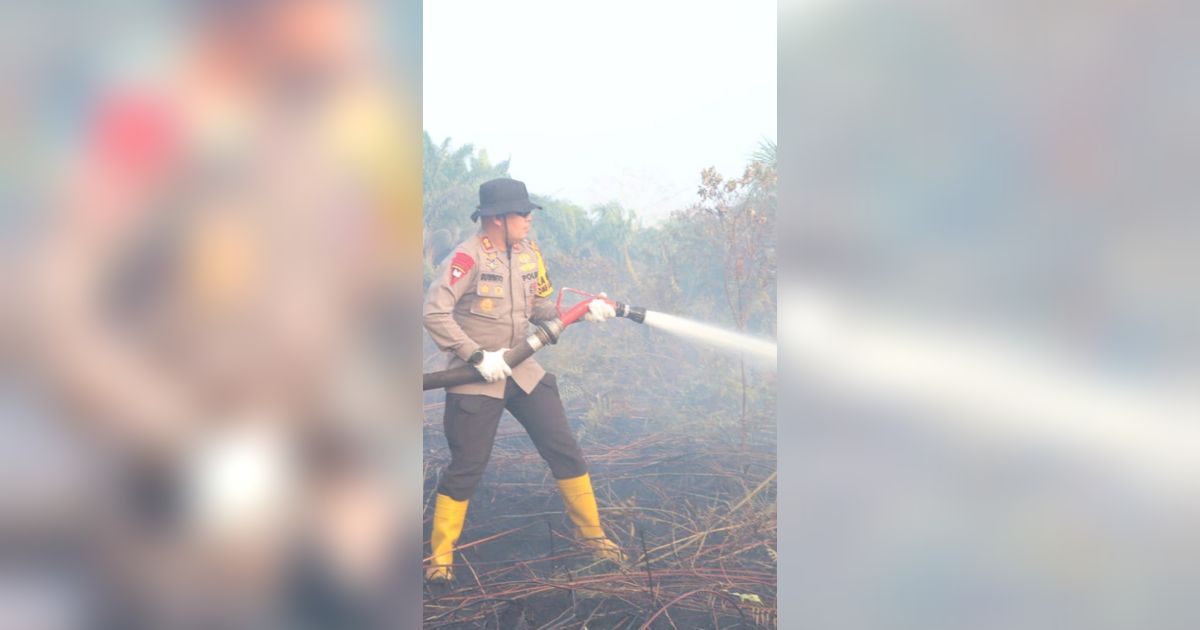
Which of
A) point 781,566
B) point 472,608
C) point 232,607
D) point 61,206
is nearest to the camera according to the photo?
point 61,206

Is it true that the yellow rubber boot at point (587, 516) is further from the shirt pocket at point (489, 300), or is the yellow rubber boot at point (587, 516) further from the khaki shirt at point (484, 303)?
the shirt pocket at point (489, 300)

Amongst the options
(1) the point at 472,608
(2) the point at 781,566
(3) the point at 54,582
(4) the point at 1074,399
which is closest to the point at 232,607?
(3) the point at 54,582

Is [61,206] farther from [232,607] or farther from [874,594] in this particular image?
[874,594]

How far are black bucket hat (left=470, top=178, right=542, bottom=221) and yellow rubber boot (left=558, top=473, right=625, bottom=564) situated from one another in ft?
2.27

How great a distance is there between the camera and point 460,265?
2330 millimetres

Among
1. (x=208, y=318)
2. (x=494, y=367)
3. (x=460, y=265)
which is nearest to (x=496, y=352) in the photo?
(x=494, y=367)

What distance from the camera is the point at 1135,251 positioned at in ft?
5.92

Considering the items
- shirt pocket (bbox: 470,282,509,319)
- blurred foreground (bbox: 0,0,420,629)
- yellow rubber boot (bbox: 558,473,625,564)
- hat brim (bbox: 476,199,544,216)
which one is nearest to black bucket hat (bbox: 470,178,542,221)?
hat brim (bbox: 476,199,544,216)

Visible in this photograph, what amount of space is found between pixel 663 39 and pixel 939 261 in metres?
0.86

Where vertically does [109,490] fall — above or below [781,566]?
above

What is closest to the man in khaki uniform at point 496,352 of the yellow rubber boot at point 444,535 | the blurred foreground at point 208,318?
the yellow rubber boot at point 444,535

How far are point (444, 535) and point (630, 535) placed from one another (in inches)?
→ 18.2

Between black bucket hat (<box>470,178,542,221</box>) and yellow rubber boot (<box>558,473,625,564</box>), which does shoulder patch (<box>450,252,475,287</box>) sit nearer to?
black bucket hat (<box>470,178,542,221</box>)

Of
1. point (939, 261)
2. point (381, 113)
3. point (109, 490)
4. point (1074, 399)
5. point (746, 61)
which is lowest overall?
point (109, 490)
